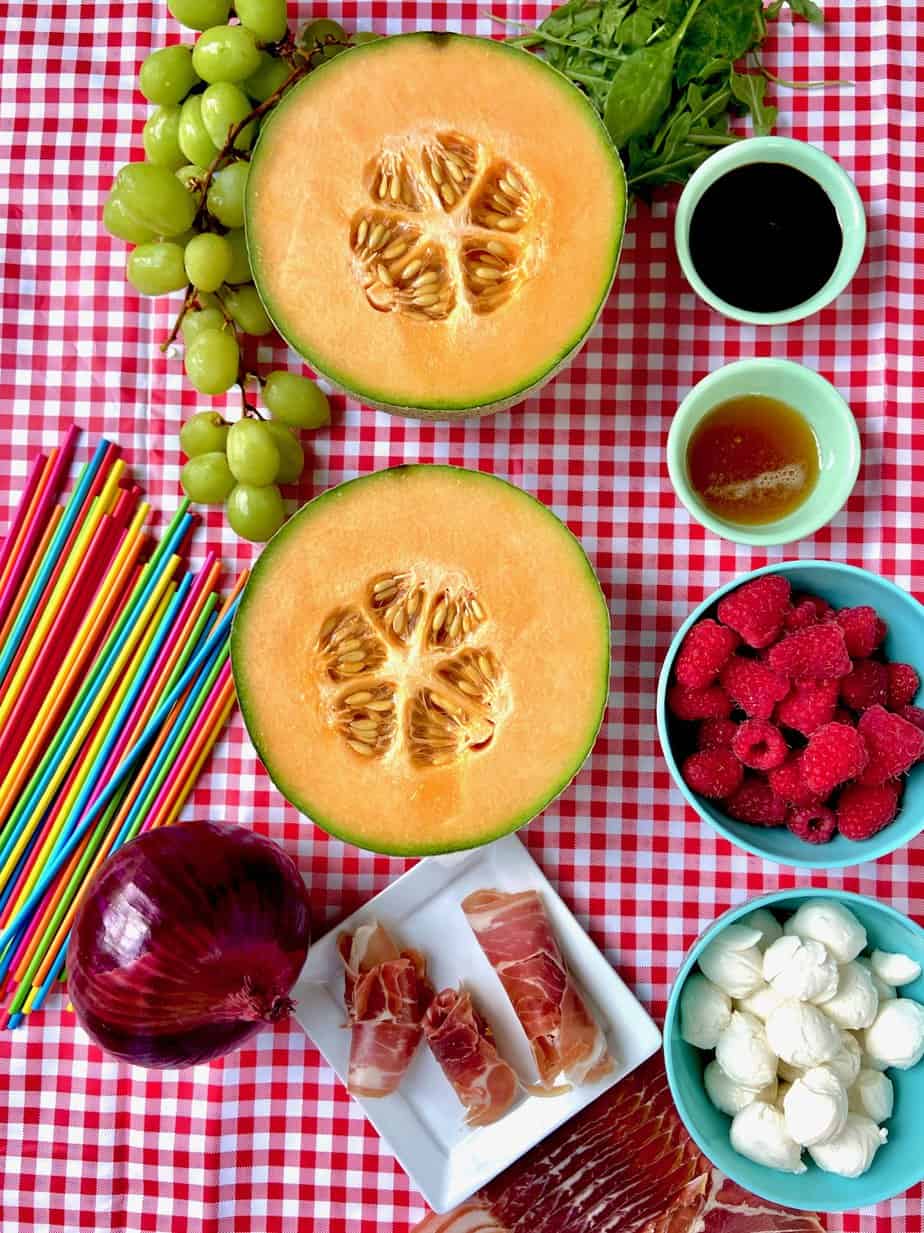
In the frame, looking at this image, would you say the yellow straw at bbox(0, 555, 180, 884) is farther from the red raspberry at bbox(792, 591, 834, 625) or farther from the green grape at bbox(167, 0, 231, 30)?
the red raspberry at bbox(792, 591, 834, 625)

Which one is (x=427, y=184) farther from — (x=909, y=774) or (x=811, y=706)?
(x=909, y=774)

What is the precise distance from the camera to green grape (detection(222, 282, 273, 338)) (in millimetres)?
1226

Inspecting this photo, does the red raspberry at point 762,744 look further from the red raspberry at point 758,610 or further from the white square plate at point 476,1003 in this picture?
the white square plate at point 476,1003

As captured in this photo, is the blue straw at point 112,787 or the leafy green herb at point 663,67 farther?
the blue straw at point 112,787

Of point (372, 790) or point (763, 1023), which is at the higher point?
point (372, 790)

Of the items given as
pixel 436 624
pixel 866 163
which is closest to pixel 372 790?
pixel 436 624

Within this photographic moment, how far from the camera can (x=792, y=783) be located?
43.9 inches

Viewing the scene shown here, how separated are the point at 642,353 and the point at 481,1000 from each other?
0.77m

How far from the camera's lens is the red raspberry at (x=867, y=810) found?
1.12 m

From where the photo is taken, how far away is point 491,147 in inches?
40.2

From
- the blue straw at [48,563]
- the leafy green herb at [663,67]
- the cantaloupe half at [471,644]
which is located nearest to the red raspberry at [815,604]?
the cantaloupe half at [471,644]

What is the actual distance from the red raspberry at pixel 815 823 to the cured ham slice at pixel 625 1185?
333 mm

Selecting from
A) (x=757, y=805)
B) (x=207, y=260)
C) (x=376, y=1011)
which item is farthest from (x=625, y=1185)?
(x=207, y=260)

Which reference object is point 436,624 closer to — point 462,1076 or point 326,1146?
point 462,1076
